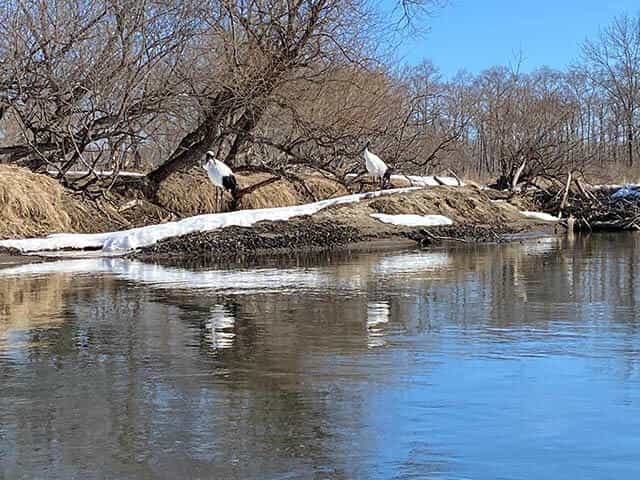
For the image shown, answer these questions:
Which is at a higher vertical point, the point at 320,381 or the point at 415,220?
the point at 415,220

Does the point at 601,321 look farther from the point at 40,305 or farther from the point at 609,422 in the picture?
the point at 40,305

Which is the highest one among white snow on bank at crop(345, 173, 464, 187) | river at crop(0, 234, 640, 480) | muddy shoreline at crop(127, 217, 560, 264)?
white snow on bank at crop(345, 173, 464, 187)

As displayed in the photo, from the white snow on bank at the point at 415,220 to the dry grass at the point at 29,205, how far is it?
8.14m

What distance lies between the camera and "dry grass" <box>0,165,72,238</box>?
20219 millimetres

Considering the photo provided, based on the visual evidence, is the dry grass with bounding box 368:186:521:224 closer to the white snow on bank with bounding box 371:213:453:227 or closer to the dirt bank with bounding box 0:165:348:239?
the white snow on bank with bounding box 371:213:453:227

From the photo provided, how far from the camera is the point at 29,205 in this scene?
68.3 ft

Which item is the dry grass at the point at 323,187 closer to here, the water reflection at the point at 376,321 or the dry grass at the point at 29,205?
the dry grass at the point at 29,205

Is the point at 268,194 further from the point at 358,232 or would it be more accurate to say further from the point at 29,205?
the point at 29,205

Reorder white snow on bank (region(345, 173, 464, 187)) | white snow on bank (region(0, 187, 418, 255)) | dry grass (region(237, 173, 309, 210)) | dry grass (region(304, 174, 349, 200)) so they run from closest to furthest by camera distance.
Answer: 1. white snow on bank (region(0, 187, 418, 255))
2. dry grass (region(237, 173, 309, 210))
3. dry grass (region(304, 174, 349, 200))
4. white snow on bank (region(345, 173, 464, 187))

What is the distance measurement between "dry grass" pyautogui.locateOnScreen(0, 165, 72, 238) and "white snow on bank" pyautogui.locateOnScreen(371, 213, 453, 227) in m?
8.14

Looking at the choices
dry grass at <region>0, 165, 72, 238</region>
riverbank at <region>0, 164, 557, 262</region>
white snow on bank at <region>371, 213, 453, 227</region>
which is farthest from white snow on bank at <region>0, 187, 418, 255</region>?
white snow on bank at <region>371, 213, 453, 227</region>

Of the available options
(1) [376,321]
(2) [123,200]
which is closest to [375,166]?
(2) [123,200]

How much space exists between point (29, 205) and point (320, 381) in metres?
15.7

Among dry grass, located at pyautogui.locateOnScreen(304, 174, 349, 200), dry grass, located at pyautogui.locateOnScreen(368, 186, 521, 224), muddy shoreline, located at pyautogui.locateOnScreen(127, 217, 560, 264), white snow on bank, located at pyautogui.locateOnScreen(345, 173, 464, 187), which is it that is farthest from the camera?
white snow on bank, located at pyautogui.locateOnScreen(345, 173, 464, 187)
